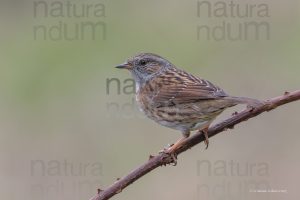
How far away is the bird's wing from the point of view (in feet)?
17.6

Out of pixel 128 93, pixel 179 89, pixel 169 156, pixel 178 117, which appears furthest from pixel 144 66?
pixel 128 93

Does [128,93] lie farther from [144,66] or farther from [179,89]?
[179,89]

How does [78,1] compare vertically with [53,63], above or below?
above

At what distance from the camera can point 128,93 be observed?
28.9ft

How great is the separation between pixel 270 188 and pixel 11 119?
3581mm

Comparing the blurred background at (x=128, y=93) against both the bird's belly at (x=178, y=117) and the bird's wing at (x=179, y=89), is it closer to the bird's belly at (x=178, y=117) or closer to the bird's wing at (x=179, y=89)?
the bird's wing at (x=179, y=89)

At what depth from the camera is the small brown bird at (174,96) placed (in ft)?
16.8

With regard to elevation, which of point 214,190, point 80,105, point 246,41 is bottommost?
point 214,190

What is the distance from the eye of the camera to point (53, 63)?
1180 centimetres

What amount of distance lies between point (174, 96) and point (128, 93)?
3.23 metres

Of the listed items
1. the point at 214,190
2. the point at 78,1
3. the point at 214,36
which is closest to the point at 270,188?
the point at 214,190

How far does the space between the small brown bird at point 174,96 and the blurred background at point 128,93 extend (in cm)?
199

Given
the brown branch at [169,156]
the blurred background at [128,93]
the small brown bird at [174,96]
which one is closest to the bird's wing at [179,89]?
the small brown bird at [174,96]

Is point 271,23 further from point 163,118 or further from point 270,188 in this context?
point 163,118
